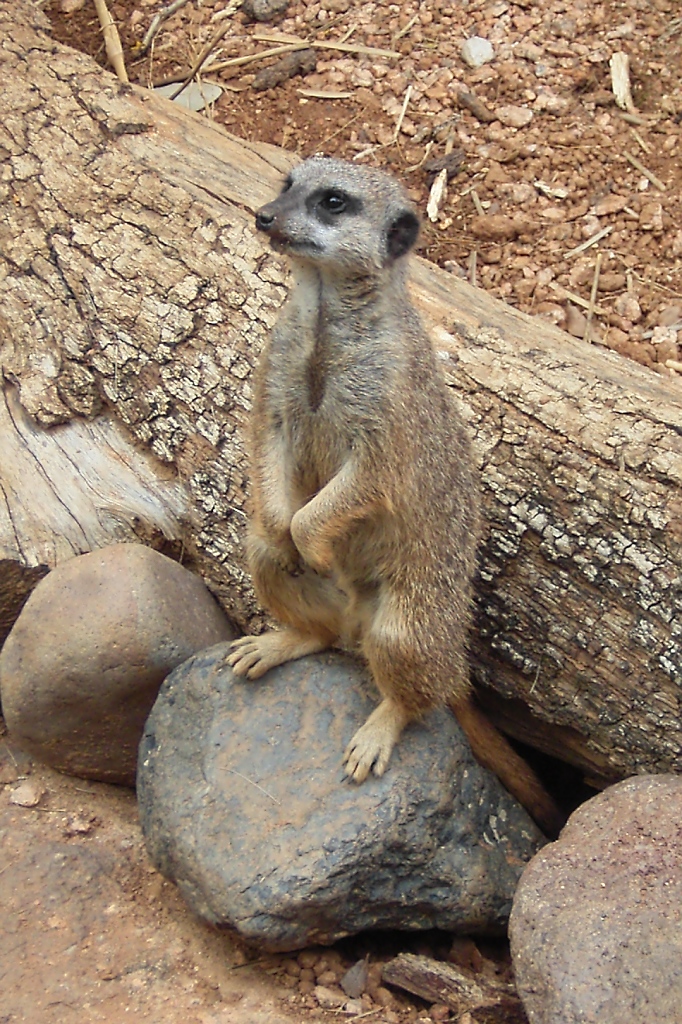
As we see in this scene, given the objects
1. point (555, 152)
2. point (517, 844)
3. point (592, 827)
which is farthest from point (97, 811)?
point (555, 152)

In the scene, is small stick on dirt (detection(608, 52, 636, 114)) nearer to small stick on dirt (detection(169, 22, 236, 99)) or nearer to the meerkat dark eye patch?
small stick on dirt (detection(169, 22, 236, 99))

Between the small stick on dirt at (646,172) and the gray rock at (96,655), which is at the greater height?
the small stick on dirt at (646,172)

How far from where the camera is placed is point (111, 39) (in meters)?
4.64

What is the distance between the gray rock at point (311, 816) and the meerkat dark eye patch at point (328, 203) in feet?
3.66

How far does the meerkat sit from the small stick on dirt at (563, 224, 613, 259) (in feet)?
5.58

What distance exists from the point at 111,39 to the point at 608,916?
13.6 ft

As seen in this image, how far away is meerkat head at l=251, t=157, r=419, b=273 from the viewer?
A: 229 centimetres

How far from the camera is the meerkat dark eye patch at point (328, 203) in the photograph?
2.34m

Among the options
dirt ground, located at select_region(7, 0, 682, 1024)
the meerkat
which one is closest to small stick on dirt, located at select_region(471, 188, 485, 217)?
dirt ground, located at select_region(7, 0, 682, 1024)

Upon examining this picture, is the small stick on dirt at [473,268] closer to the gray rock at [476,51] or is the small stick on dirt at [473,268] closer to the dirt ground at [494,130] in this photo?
the dirt ground at [494,130]

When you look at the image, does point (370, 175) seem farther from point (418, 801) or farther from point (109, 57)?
point (109, 57)

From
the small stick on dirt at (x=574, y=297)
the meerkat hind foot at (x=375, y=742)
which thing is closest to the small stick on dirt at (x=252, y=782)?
the meerkat hind foot at (x=375, y=742)

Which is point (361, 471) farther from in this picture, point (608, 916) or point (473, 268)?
point (473, 268)

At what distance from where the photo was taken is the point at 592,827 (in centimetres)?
239
